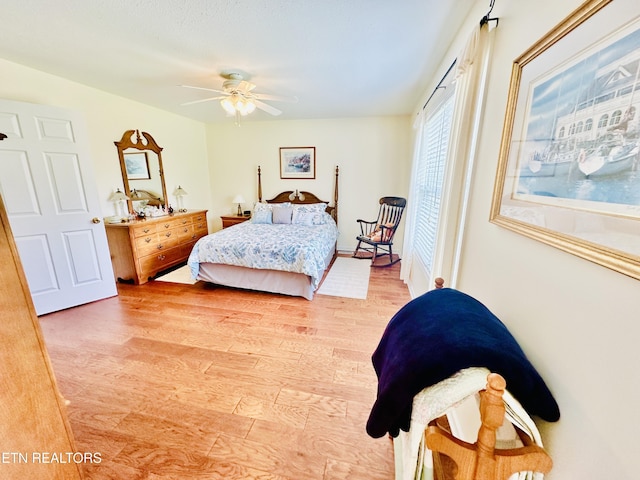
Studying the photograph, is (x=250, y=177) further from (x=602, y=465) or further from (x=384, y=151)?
(x=602, y=465)

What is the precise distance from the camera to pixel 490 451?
0.65 meters

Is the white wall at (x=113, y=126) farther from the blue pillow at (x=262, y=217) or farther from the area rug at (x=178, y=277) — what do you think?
the blue pillow at (x=262, y=217)

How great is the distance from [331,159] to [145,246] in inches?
128

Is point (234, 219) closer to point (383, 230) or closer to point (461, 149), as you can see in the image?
point (383, 230)

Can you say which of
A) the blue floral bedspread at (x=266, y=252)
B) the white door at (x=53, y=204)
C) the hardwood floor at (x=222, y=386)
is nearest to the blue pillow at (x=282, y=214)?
the blue floral bedspread at (x=266, y=252)

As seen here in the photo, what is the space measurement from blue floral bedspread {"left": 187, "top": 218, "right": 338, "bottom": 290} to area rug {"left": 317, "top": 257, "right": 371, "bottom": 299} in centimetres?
27

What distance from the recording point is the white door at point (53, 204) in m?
2.35

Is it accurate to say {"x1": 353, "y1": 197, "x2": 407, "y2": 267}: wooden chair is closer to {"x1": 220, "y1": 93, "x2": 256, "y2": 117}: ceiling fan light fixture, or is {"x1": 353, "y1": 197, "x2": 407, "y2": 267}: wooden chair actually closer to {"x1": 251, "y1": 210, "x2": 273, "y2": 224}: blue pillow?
{"x1": 251, "y1": 210, "x2": 273, "y2": 224}: blue pillow

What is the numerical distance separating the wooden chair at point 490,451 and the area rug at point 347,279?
2342 mm

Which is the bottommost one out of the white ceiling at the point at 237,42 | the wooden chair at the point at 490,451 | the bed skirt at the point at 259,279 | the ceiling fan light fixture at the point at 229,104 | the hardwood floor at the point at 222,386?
the hardwood floor at the point at 222,386

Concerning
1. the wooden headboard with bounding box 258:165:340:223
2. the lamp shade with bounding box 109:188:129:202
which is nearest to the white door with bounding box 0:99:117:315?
the lamp shade with bounding box 109:188:129:202

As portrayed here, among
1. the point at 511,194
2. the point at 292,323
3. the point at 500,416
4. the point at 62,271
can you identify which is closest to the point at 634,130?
the point at 511,194

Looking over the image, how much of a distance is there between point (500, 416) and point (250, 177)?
5034 mm

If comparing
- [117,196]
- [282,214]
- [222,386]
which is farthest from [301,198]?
[222,386]
